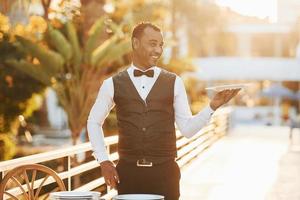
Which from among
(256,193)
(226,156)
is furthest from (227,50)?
(256,193)

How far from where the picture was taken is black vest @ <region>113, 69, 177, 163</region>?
4.86 m

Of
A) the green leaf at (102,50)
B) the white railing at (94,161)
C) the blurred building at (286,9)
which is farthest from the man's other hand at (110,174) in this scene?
the blurred building at (286,9)

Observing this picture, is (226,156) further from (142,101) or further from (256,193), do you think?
(142,101)

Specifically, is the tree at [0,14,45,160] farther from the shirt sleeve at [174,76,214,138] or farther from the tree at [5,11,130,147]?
the shirt sleeve at [174,76,214,138]

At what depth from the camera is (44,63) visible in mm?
22891

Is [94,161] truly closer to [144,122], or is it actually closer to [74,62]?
[144,122]

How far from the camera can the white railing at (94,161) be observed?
738 centimetres

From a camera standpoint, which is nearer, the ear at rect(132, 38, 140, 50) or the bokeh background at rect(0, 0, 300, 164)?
the ear at rect(132, 38, 140, 50)

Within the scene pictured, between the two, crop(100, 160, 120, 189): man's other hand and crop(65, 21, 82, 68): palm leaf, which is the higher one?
crop(65, 21, 82, 68): palm leaf

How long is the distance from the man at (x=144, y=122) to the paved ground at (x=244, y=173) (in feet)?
27.4

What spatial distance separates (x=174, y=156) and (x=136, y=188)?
0.88 feet

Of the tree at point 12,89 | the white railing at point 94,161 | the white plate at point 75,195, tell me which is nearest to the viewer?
A: the white plate at point 75,195

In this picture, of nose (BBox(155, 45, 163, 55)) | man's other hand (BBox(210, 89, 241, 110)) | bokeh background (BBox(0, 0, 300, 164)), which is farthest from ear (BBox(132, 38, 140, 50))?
bokeh background (BBox(0, 0, 300, 164))

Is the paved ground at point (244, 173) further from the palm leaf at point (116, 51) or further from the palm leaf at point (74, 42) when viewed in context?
the palm leaf at point (74, 42)
